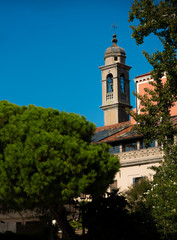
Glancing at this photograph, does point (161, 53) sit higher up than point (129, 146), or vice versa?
point (161, 53)

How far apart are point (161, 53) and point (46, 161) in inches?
360

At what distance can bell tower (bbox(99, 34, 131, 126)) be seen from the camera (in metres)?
63.3

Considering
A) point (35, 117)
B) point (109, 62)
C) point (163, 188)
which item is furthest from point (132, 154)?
point (109, 62)

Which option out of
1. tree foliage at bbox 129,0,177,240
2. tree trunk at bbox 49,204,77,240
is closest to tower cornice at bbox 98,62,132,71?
tree foliage at bbox 129,0,177,240

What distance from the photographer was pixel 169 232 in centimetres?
2102

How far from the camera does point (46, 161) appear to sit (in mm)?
19156

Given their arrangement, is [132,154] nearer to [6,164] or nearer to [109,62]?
[6,164]

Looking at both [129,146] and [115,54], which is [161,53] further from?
[115,54]

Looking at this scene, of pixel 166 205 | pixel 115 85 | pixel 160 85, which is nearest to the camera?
pixel 166 205

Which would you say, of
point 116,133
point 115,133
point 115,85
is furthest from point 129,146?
point 115,85

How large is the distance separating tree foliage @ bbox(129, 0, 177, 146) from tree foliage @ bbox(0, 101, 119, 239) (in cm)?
432

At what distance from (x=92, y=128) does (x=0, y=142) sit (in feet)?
14.9

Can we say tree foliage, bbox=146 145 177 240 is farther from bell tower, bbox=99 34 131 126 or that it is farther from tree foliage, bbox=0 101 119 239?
bell tower, bbox=99 34 131 126

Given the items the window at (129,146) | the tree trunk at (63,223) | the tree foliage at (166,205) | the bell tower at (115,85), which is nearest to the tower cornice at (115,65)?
the bell tower at (115,85)
